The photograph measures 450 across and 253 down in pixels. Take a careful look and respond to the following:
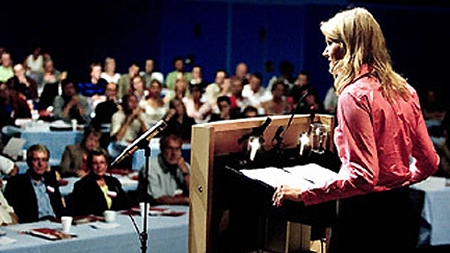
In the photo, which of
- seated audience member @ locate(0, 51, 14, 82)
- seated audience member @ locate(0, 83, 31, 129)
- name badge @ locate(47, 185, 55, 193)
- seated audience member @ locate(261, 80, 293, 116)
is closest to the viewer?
name badge @ locate(47, 185, 55, 193)

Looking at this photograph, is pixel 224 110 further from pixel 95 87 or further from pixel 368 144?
pixel 368 144

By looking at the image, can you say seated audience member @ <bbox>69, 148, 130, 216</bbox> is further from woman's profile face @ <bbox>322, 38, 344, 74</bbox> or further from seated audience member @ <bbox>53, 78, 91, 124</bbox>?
seated audience member @ <bbox>53, 78, 91, 124</bbox>

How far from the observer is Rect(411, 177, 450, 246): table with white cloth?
260 inches

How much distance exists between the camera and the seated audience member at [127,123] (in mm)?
8688

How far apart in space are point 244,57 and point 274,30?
764 millimetres

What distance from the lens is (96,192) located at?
5.56 meters

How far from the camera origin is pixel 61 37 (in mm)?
16484

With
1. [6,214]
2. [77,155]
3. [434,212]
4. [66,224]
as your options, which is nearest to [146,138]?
[66,224]

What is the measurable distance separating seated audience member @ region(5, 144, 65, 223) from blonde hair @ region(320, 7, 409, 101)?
3433 mm

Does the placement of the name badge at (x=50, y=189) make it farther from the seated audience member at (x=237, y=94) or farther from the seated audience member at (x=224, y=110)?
the seated audience member at (x=237, y=94)

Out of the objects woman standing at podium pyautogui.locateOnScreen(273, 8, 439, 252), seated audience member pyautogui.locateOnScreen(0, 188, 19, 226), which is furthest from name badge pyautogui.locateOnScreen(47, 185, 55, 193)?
woman standing at podium pyautogui.locateOnScreen(273, 8, 439, 252)

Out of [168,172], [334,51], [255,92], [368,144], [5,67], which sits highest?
[334,51]

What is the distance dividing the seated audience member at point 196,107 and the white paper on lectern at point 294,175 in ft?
25.1

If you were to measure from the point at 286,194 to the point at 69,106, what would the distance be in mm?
7610
